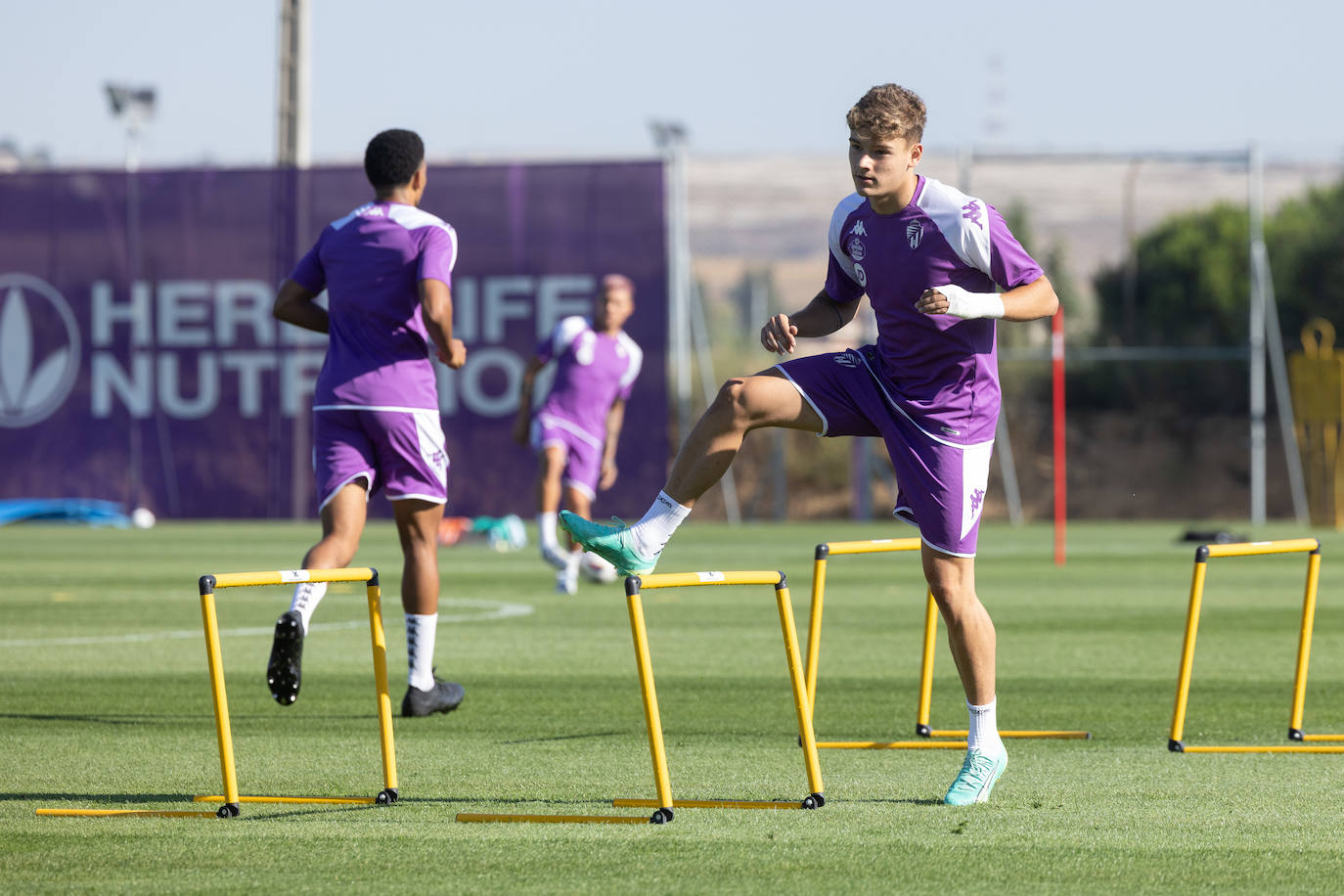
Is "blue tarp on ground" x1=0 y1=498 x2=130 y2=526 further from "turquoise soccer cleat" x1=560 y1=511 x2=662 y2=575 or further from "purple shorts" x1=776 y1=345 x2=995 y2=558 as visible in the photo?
"purple shorts" x1=776 y1=345 x2=995 y2=558

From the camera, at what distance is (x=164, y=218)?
2844cm

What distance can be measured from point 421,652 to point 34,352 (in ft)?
73.3

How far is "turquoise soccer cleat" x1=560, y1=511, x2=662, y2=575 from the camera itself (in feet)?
18.7

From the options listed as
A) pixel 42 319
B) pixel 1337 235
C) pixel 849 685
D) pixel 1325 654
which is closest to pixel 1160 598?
pixel 1325 654

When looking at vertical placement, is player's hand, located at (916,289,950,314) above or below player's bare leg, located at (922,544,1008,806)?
above

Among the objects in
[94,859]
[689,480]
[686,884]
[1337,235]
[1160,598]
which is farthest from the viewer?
[1337,235]

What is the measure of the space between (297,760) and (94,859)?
178 centimetres

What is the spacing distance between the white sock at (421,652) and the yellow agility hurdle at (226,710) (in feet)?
6.17

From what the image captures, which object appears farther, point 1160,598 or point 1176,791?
point 1160,598

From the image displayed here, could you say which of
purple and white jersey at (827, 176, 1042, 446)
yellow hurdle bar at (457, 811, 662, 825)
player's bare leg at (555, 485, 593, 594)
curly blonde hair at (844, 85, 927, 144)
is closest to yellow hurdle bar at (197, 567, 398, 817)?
yellow hurdle bar at (457, 811, 662, 825)

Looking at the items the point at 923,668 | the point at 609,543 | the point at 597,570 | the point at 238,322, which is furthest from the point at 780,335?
the point at 238,322

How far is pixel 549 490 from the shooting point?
577 inches

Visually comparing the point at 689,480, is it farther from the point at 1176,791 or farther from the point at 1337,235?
the point at 1337,235

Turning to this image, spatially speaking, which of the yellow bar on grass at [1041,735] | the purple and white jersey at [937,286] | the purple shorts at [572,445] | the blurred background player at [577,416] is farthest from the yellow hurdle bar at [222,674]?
the purple shorts at [572,445]
